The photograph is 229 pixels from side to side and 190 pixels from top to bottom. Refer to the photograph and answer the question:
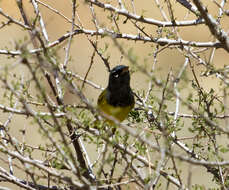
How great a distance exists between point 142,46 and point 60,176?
11585 millimetres

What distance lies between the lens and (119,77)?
15.3 ft

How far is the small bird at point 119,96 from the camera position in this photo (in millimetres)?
4543

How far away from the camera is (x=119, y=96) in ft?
15.4

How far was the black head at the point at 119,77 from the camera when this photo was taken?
460cm

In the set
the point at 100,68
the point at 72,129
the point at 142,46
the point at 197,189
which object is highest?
the point at 142,46

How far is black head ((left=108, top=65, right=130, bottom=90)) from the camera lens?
4601 millimetres

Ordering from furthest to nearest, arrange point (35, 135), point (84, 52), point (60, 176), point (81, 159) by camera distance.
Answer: point (84, 52)
point (35, 135)
point (81, 159)
point (60, 176)

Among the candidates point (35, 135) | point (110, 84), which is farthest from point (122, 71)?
point (35, 135)

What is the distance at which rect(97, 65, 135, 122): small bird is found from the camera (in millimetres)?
4543

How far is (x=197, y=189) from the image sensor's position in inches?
129

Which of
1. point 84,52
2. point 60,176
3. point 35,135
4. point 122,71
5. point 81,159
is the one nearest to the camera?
point 60,176

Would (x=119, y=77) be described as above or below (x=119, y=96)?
above

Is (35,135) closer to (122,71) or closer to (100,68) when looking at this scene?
(100,68)

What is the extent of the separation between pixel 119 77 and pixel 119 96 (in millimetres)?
196
